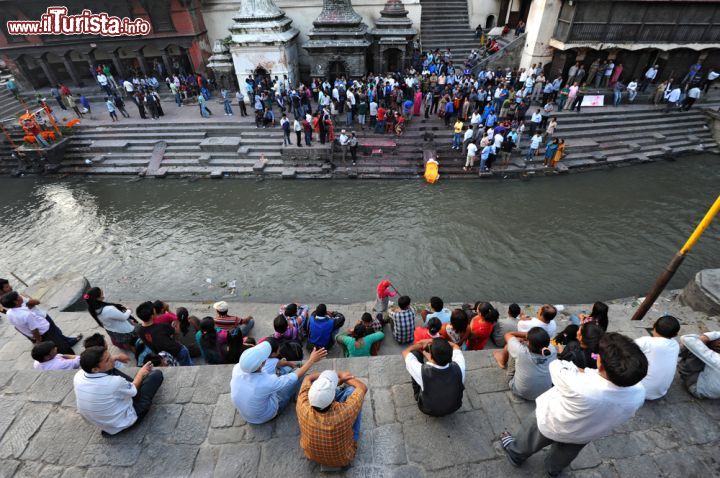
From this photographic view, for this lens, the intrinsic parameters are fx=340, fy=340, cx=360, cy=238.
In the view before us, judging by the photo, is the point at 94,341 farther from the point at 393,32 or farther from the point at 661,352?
the point at 393,32

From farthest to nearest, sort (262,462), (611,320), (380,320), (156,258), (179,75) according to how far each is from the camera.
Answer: (179,75) < (156,258) < (611,320) < (380,320) < (262,462)

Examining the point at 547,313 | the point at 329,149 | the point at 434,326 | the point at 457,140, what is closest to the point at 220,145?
the point at 329,149

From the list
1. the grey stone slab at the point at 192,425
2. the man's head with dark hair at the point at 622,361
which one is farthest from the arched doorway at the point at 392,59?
the man's head with dark hair at the point at 622,361

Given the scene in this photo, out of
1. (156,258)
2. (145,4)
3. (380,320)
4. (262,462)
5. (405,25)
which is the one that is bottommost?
(156,258)

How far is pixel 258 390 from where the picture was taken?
3.38m

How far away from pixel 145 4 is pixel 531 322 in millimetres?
22753

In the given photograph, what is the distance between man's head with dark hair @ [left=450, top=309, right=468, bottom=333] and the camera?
466 centimetres

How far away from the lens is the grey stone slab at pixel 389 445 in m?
3.48

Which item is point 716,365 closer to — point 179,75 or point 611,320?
point 611,320

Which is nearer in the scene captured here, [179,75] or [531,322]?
[531,322]

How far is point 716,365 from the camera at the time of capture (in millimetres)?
3666

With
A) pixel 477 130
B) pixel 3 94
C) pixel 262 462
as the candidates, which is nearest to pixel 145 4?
pixel 3 94

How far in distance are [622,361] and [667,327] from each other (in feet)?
5.54

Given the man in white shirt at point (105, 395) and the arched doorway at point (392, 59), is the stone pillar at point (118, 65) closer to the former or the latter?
the arched doorway at point (392, 59)
